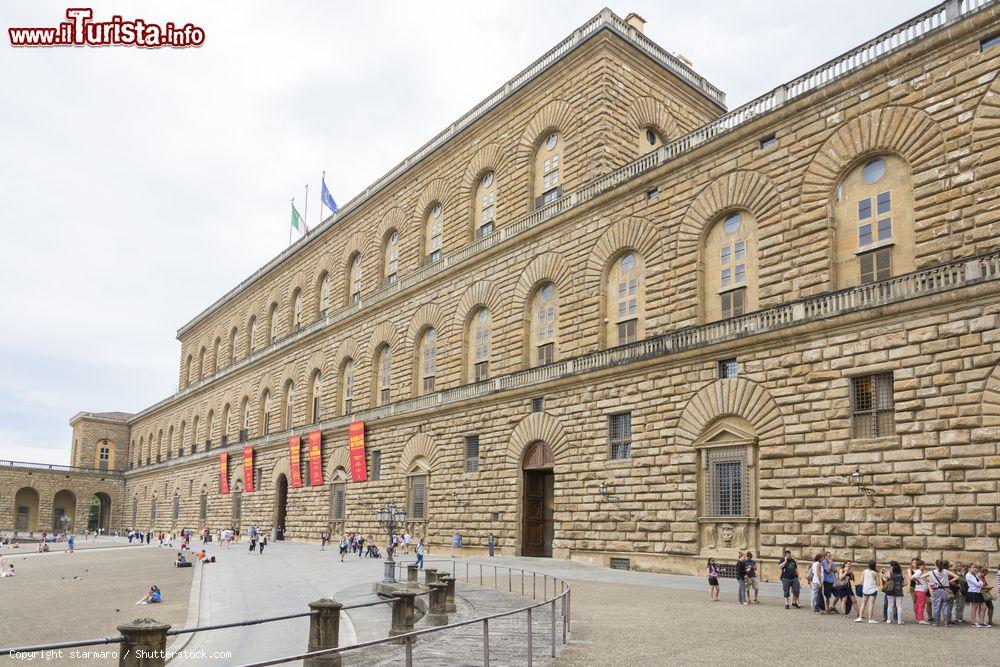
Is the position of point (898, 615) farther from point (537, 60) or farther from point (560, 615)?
point (537, 60)

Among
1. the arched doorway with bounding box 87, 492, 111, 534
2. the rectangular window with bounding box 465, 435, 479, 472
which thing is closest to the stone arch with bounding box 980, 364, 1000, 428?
the rectangular window with bounding box 465, 435, 479, 472

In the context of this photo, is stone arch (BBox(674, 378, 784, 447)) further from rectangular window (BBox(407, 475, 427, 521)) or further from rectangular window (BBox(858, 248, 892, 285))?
rectangular window (BBox(407, 475, 427, 521))

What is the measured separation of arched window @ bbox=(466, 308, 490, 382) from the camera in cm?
3328

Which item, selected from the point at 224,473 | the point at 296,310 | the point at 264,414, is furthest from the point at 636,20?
the point at 224,473

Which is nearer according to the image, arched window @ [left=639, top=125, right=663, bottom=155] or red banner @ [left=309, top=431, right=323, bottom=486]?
arched window @ [left=639, top=125, right=663, bottom=155]

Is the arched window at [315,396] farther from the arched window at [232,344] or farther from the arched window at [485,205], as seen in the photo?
the arched window at [232,344]

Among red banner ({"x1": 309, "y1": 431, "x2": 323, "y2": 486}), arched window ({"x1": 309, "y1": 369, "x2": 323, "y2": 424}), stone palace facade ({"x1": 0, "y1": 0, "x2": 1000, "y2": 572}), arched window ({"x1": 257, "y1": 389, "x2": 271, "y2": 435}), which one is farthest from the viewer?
arched window ({"x1": 257, "y1": 389, "x2": 271, "y2": 435})

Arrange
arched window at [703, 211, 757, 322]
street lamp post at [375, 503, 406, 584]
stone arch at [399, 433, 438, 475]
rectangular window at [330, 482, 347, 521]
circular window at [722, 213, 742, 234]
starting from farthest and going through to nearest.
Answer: rectangular window at [330, 482, 347, 521]
stone arch at [399, 433, 438, 475]
circular window at [722, 213, 742, 234]
arched window at [703, 211, 757, 322]
street lamp post at [375, 503, 406, 584]

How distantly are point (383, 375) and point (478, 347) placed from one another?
8.45m

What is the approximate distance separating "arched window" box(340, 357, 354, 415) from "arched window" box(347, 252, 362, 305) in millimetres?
3422

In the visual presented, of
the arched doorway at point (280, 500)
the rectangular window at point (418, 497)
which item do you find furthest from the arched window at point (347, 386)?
the rectangular window at point (418, 497)

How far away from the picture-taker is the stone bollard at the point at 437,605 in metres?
15.0

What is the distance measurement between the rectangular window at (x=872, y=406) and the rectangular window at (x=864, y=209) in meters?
4.09

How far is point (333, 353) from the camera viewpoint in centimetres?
4519
